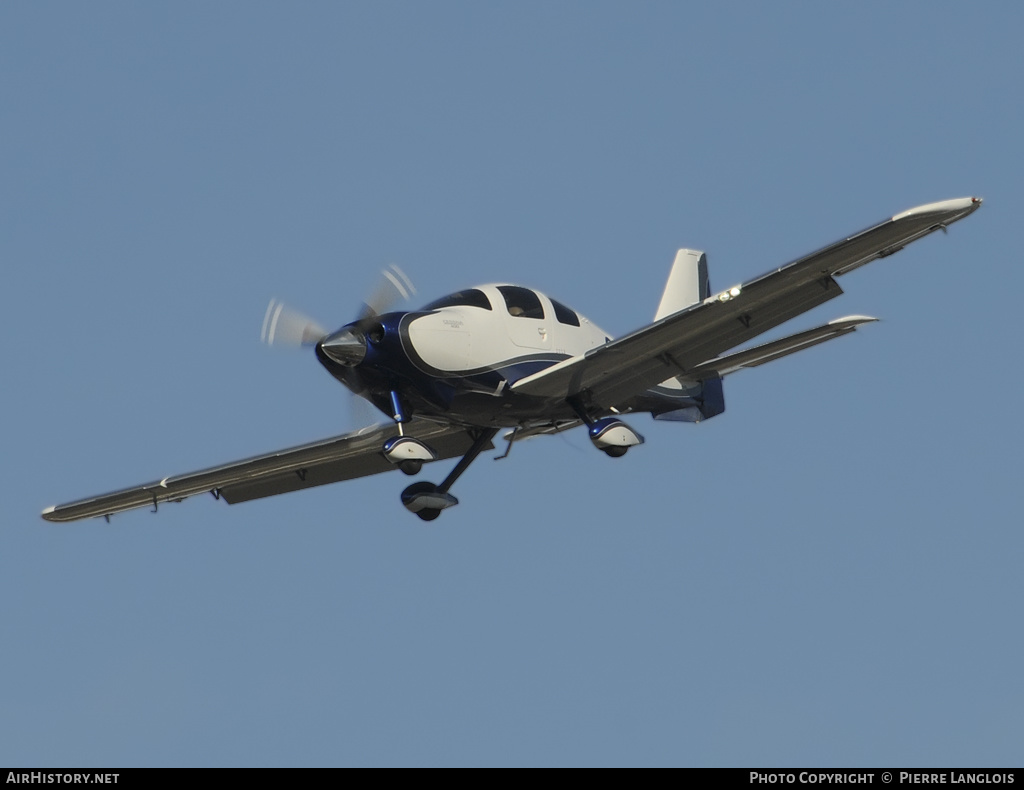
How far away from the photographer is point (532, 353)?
25.0 metres

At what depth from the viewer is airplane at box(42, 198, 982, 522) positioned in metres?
23.4

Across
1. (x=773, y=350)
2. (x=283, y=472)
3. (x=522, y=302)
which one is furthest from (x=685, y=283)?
(x=283, y=472)

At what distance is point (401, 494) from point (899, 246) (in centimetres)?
845

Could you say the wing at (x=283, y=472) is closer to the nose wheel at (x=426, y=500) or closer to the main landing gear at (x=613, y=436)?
the nose wheel at (x=426, y=500)

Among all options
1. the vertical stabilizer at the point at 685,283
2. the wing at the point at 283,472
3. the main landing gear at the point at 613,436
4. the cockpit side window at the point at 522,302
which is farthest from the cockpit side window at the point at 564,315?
the vertical stabilizer at the point at 685,283

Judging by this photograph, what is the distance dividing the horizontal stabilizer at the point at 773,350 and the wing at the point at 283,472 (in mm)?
4041

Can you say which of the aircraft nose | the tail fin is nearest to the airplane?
the aircraft nose

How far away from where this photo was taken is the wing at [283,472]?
27516 mm

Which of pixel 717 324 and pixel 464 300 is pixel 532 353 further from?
pixel 717 324

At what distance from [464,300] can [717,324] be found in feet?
12.5

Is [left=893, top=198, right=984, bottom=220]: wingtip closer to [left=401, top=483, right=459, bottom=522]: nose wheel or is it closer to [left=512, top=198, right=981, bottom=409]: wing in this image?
[left=512, top=198, right=981, bottom=409]: wing
